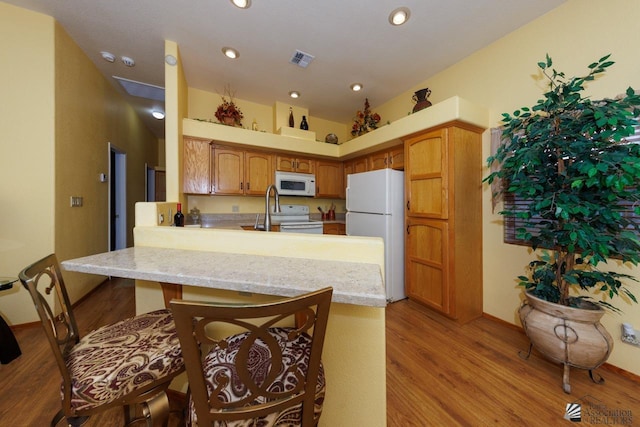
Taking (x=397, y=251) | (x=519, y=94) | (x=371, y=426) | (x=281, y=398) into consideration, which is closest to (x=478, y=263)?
(x=397, y=251)

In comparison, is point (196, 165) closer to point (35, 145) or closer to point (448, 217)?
point (35, 145)

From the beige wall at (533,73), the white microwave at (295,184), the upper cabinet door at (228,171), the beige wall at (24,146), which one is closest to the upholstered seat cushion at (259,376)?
the beige wall at (533,73)

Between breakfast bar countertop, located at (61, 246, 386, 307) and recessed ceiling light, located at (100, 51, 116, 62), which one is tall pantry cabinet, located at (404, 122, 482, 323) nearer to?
breakfast bar countertop, located at (61, 246, 386, 307)

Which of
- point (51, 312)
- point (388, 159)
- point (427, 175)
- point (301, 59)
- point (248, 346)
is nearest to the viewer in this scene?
point (248, 346)

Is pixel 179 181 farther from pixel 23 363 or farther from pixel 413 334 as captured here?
pixel 413 334

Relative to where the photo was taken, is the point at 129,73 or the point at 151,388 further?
the point at 129,73

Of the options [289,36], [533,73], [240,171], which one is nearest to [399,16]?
[289,36]

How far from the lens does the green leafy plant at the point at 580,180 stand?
1307 mm

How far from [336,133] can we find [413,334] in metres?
3.64

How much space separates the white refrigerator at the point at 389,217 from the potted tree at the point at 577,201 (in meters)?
1.17

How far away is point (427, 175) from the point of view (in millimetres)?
2514

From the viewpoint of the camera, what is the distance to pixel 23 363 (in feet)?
5.46

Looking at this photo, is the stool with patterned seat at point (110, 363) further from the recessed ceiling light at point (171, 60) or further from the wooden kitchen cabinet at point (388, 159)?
the wooden kitchen cabinet at point (388, 159)

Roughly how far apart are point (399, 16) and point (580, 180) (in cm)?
187
